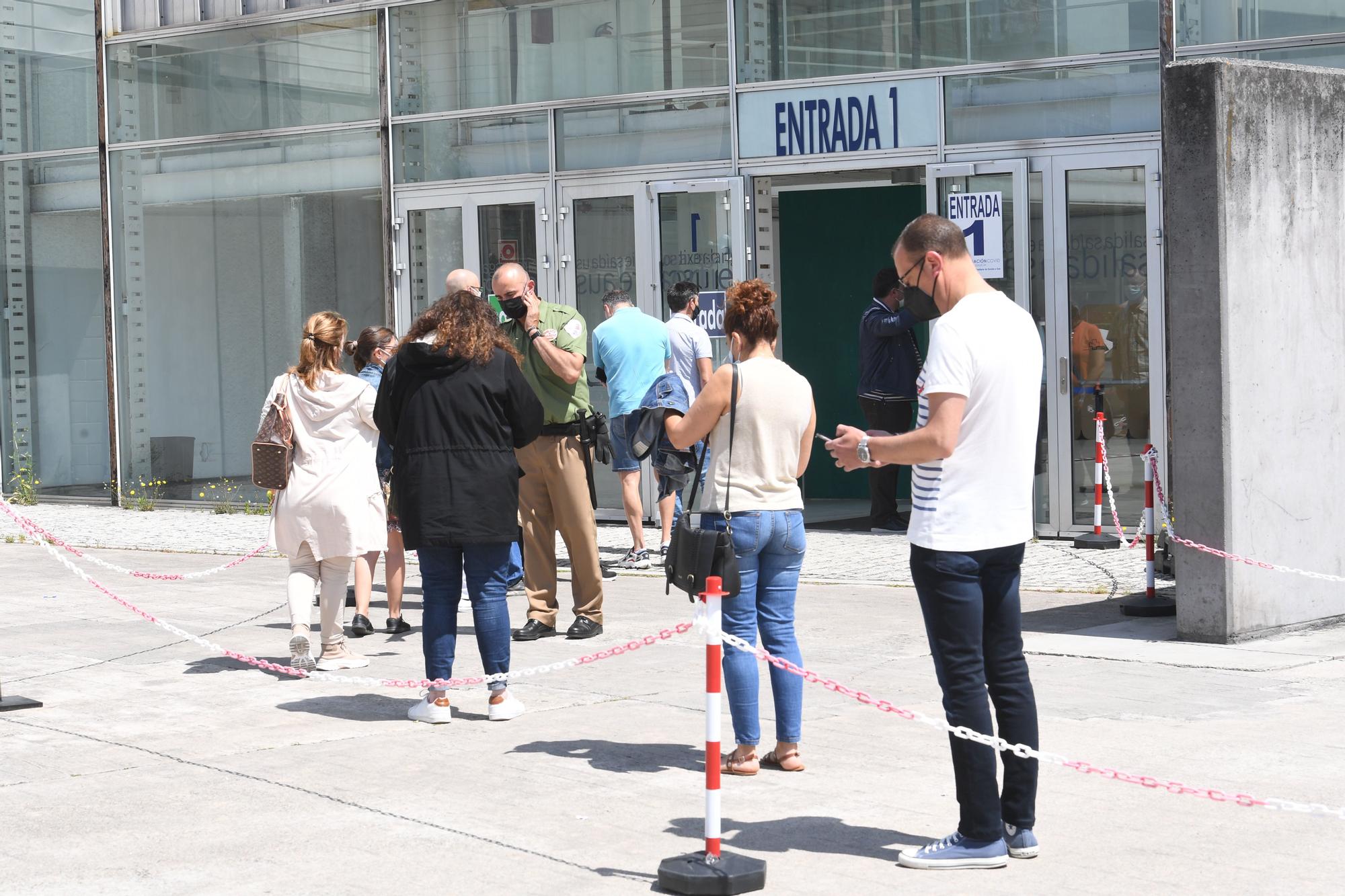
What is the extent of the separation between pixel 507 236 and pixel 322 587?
25.6ft

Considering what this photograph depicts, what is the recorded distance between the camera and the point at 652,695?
8273 millimetres

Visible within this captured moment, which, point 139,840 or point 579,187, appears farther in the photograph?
point 579,187

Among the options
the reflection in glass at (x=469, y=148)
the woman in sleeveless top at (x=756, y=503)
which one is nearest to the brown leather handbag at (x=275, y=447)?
the woman in sleeveless top at (x=756, y=503)

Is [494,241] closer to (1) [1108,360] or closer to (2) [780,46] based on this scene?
(2) [780,46]

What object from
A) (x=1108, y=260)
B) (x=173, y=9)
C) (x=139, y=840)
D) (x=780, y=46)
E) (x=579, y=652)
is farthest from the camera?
(x=173, y=9)

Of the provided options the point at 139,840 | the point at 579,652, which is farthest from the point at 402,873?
the point at 579,652

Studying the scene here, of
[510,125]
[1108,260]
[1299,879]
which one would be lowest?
[1299,879]

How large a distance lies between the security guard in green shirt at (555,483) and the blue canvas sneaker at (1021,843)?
14.5 ft

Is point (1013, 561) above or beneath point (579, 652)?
above

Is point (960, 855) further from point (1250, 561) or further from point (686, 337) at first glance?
point (686, 337)

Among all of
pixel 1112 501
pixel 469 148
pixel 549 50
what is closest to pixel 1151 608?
pixel 1112 501

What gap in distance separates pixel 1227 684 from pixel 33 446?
1508 centimetres

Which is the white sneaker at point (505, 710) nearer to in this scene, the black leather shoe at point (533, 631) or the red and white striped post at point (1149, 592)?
the black leather shoe at point (533, 631)

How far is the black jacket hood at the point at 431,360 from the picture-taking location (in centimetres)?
766
